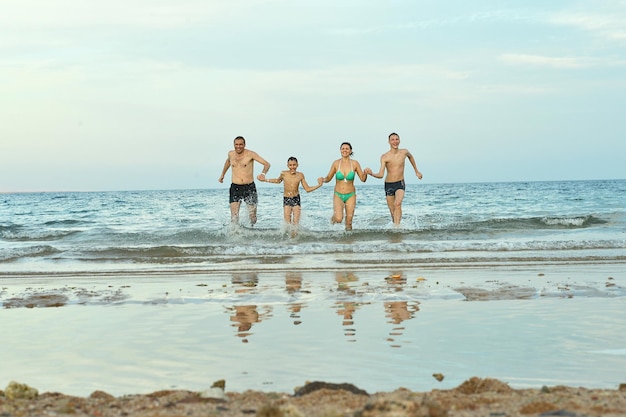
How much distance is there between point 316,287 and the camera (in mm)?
8703

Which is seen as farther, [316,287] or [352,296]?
[316,287]

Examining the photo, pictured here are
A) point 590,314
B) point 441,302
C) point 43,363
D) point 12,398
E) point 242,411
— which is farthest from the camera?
point 441,302

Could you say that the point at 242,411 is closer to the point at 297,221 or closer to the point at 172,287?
the point at 172,287

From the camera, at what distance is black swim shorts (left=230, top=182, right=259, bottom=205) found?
52.8 ft

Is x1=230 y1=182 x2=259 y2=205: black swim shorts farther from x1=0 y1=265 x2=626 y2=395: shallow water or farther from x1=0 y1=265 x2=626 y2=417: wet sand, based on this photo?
x1=0 y1=265 x2=626 y2=395: shallow water

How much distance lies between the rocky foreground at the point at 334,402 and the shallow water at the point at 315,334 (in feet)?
0.96

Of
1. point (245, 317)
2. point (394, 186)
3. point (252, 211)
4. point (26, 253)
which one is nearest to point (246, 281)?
point (245, 317)

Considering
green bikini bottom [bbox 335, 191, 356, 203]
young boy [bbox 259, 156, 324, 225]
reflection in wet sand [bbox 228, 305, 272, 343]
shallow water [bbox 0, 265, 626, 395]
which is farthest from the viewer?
green bikini bottom [bbox 335, 191, 356, 203]

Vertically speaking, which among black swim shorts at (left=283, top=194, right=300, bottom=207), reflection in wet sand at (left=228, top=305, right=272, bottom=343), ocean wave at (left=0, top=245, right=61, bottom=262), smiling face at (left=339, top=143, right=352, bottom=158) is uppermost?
smiling face at (left=339, top=143, right=352, bottom=158)

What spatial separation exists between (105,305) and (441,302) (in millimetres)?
3436

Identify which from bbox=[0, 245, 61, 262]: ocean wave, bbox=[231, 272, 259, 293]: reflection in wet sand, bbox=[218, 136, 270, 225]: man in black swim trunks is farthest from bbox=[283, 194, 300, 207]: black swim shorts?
bbox=[231, 272, 259, 293]: reflection in wet sand

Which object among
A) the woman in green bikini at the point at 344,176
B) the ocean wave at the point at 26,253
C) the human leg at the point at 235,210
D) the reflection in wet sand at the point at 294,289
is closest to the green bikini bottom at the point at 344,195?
the woman in green bikini at the point at 344,176

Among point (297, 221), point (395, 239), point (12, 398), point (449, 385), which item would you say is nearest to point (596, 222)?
point (395, 239)

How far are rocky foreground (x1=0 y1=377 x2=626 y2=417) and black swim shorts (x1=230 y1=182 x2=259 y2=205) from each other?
39.6 ft
